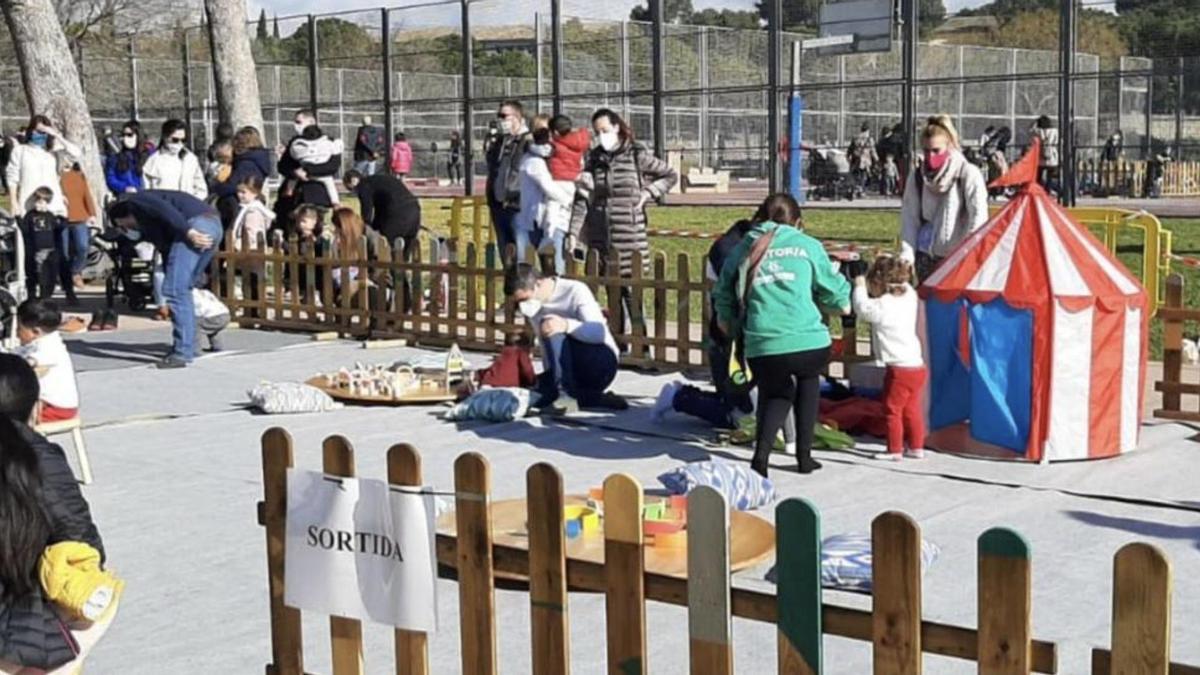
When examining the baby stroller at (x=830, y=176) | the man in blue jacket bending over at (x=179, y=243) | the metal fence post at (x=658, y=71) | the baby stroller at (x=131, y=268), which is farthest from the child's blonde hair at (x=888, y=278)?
the baby stroller at (x=830, y=176)

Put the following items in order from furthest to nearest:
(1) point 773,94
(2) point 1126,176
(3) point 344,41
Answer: (3) point 344,41 < (2) point 1126,176 < (1) point 773,94

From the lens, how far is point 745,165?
38.6 m

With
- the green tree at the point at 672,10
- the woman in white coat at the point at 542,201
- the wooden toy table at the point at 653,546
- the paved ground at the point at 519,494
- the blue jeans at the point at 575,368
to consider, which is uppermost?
the green tree at the point at 672,10

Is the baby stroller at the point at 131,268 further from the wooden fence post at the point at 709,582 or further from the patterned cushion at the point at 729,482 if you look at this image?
the wooden fence post at the point at 709,582

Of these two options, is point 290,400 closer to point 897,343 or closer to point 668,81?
point 897,343

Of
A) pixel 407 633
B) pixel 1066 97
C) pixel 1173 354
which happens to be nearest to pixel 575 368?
pixel 1173 354

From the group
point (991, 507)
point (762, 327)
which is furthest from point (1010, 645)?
point (762, 327)

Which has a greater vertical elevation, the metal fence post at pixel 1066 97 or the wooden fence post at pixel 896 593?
the metal fence post at pixel 1066 97

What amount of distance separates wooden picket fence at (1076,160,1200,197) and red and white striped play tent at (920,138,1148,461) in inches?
887

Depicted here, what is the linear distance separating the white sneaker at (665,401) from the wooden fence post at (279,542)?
208 inches

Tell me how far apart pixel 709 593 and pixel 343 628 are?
1202 mm

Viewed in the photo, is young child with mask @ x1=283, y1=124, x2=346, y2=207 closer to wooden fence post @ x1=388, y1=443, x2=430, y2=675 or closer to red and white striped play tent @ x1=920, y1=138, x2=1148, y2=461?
red and white striped play tent @ x1=920, y1=138, x2=1148, y2=461

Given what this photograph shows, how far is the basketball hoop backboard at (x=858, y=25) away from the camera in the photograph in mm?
26594

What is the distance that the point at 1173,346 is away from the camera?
9.77m
